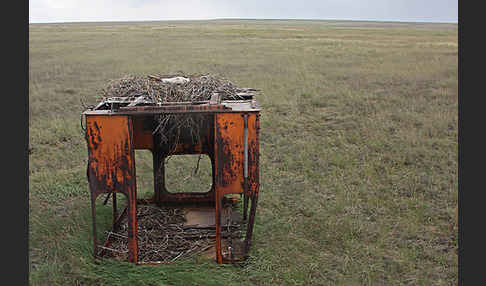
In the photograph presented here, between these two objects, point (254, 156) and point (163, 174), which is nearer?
point (254, 156)

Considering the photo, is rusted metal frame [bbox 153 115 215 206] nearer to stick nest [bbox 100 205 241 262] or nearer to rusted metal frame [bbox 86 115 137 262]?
stick nest [bbox 100 205 241 262]

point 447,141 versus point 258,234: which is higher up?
point 447,141

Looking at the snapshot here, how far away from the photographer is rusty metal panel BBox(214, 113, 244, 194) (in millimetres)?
4742

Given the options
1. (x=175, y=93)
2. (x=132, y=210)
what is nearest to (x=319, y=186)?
(x=175, y=93)

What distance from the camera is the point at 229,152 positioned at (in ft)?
15.8

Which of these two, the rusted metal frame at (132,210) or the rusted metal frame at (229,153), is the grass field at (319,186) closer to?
the rusted metal frame at (132,210)

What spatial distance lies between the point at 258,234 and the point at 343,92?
8.24 metres

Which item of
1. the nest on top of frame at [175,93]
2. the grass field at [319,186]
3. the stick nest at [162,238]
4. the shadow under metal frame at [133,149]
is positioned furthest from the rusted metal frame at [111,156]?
the grass field at [319,186]

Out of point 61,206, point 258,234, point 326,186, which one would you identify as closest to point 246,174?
point 258,234

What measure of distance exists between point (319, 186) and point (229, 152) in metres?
2.79

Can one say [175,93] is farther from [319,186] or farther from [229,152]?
[319,186]

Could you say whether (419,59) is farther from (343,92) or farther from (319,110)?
(319,110)

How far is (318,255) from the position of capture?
529 centimetres

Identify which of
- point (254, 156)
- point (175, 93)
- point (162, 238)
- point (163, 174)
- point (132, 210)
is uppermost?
point (175, 93)
